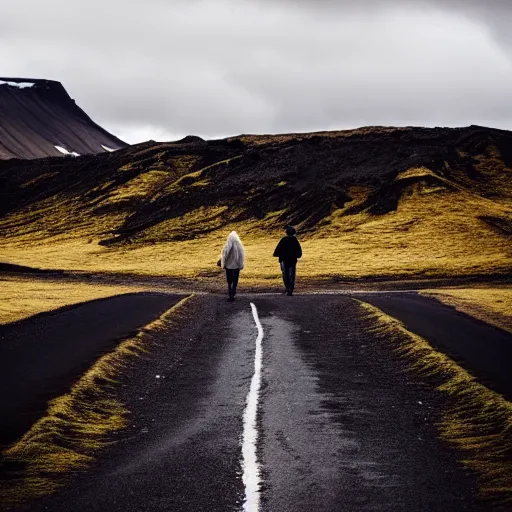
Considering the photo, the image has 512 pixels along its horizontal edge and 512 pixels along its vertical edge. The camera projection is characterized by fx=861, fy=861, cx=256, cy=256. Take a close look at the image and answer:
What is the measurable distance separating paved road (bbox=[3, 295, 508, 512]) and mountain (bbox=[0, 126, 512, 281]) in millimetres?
35691

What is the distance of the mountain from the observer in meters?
64.6

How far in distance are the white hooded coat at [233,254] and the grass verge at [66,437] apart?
14411 millimetres

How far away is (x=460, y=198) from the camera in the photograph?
85375 mm

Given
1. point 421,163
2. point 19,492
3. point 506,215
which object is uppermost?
point 421,163

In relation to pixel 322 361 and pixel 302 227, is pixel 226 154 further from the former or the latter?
pixel 322 361

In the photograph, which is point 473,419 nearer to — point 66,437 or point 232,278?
point 66,437

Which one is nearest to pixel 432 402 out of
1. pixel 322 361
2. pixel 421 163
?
pixel 322 361

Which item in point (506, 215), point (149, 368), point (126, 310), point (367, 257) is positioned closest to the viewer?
point (149, 368)

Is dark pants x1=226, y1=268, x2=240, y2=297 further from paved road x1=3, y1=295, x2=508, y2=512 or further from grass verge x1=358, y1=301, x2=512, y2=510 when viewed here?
grass verge x1=358, y1=301, x2=512, y2=510

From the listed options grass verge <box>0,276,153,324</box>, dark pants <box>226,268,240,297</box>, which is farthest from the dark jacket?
grass verge <box>0,276,153,324</box>

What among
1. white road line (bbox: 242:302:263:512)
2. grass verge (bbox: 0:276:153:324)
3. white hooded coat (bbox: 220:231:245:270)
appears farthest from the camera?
white hooded coat (bbox: 220:231:245:270)

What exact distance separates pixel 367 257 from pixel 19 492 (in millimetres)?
55198

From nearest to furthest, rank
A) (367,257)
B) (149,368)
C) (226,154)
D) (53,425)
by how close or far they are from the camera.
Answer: (53,425), (149,368), (367,257), (226,154)

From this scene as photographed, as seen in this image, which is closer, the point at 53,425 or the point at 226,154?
the point at 53,425
